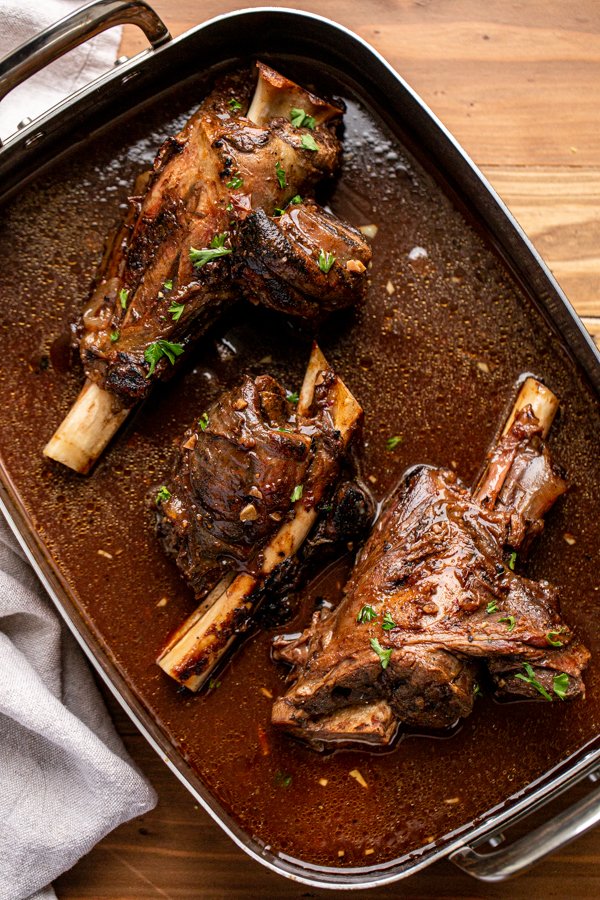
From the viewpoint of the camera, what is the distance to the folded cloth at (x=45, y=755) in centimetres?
269

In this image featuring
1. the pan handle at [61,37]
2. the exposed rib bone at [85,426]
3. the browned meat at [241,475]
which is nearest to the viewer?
the pan handle at [61,37]

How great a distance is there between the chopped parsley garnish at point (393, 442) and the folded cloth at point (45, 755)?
1.31 meters

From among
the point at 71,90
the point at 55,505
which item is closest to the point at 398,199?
the point at 71,90

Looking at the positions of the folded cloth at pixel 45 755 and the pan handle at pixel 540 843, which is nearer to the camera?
the pan handle at pixel 540 843

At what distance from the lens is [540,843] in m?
2.37

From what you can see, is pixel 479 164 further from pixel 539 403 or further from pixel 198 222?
pixel 198 222

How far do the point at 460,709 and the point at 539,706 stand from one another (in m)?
0.45

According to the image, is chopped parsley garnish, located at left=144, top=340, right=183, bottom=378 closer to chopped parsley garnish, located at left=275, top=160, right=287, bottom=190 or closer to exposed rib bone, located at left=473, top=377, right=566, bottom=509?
chopped parsley garnish, located at left=275, top=160, right=287, bottom=190

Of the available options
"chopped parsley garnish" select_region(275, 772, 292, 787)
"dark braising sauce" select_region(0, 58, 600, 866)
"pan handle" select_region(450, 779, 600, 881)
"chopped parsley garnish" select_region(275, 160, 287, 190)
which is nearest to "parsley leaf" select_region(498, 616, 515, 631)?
"dark braising sauce" select_region(0, 58, 600, 866)

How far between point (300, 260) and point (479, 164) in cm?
91

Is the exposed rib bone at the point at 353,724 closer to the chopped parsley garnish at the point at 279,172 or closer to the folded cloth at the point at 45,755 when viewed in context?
the folded cloth at the point at 45,755

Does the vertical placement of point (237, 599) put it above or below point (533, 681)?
above

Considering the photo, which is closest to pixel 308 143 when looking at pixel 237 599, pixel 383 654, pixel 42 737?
pixel 237 599

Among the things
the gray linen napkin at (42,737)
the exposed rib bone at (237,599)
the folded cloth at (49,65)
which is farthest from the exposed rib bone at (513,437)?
the folded cloth at (49,65)
